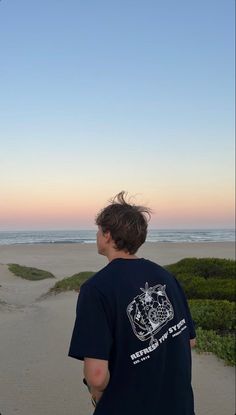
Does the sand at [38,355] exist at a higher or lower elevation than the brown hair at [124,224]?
lower

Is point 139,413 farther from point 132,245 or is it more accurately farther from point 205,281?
point 205,281

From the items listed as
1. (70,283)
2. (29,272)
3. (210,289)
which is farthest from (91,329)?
(210,289)

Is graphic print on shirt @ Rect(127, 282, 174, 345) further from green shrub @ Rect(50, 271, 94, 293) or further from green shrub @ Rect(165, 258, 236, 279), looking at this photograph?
green shrub @ Rect(165, 258, 236, 279)

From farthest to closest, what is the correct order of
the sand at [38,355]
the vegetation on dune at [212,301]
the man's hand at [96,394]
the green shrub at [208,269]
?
the green shrub at [208,269] < the vegetation on dune at [212,301] < the sand at [38,355] < the man's hand at [96,394]

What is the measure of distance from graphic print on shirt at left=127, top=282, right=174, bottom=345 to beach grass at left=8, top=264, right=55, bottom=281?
1.74m

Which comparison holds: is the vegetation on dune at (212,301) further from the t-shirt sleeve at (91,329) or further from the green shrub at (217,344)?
the t-shirt sleeve at (91,329)

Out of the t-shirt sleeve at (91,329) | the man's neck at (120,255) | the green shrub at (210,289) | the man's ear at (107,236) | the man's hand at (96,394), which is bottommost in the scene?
the green shrub at (210,289)

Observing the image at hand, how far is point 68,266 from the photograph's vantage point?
7348mm

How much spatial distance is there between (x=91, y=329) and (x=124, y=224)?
23.1 inches

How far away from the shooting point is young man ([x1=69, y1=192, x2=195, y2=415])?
2.40 metres

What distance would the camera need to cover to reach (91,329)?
239cm

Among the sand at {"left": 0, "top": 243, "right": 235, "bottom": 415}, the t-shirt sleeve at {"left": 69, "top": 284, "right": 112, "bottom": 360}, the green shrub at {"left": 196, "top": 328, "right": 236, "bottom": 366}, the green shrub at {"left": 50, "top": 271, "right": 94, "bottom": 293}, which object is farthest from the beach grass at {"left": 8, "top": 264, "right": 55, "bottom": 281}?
the green shrub at {"left": 196, "top": 328, "right": 236, "bottom": 366}

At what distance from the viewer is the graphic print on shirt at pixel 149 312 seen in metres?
2.47

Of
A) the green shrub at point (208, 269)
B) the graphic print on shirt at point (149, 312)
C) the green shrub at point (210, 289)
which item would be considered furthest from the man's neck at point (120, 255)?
the green shrub at point (208, 269)
